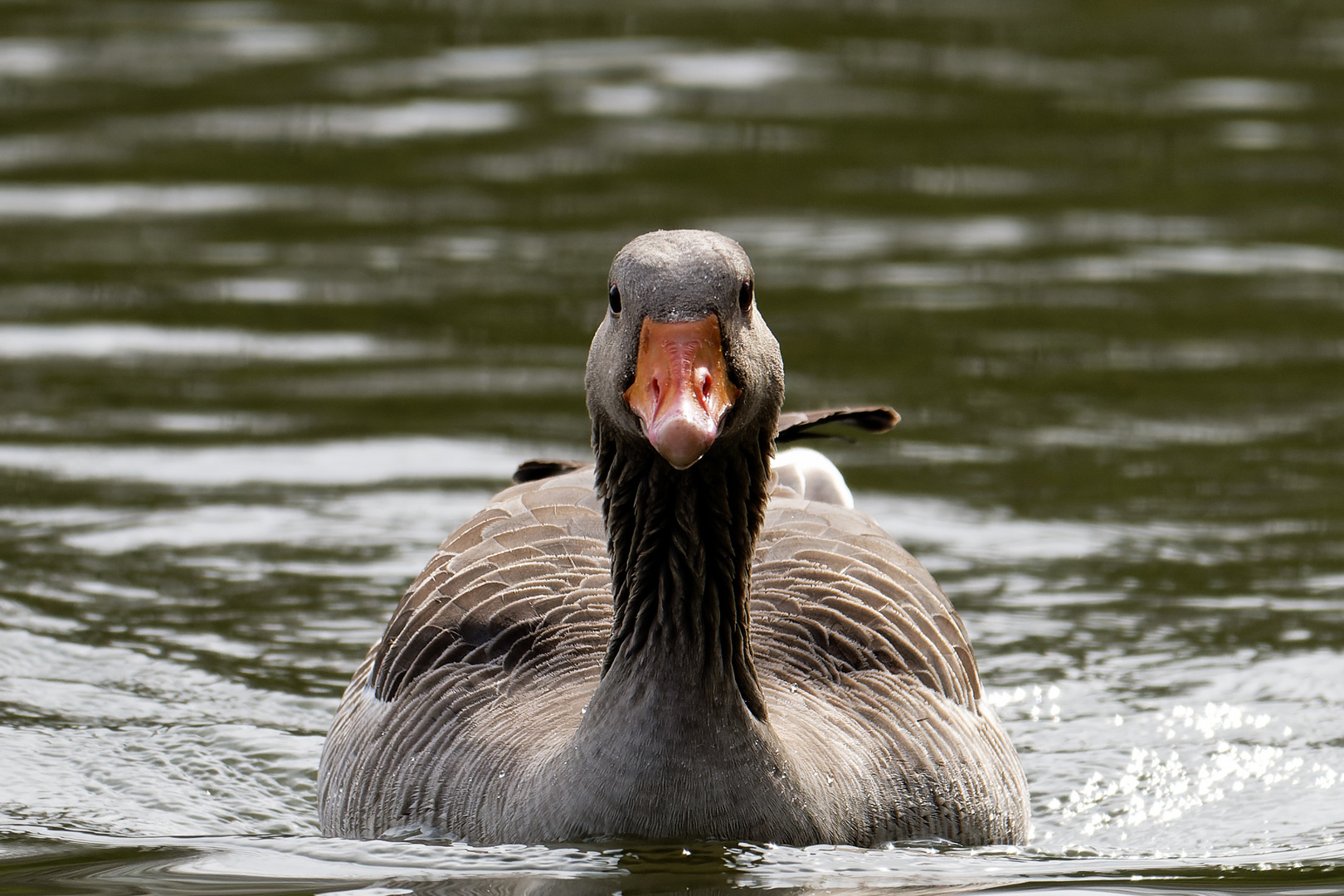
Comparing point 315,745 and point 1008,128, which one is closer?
point 315,745

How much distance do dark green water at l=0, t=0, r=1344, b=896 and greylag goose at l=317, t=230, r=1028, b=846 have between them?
21 centimetres

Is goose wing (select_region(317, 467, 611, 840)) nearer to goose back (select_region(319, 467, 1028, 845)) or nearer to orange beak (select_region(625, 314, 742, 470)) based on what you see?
goose back (select_region(319, 467, 1028, 845))

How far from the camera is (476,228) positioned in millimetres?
17438

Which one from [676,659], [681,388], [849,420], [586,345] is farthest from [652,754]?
[586,345]

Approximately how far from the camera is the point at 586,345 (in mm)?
15203

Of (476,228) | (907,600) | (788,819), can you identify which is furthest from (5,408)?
(788,819)

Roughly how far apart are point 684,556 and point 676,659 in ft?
1.19

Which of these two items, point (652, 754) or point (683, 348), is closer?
point (683, 348)

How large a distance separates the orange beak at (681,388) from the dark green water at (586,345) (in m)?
1.53

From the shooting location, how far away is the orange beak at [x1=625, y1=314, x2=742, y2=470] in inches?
248

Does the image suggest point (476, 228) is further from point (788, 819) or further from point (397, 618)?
point (788, 819)

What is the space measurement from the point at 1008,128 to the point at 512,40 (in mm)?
5463

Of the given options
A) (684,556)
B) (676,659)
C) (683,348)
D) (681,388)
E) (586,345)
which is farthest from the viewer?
(586,345)

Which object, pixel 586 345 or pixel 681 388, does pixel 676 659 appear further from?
pixel 586 345
